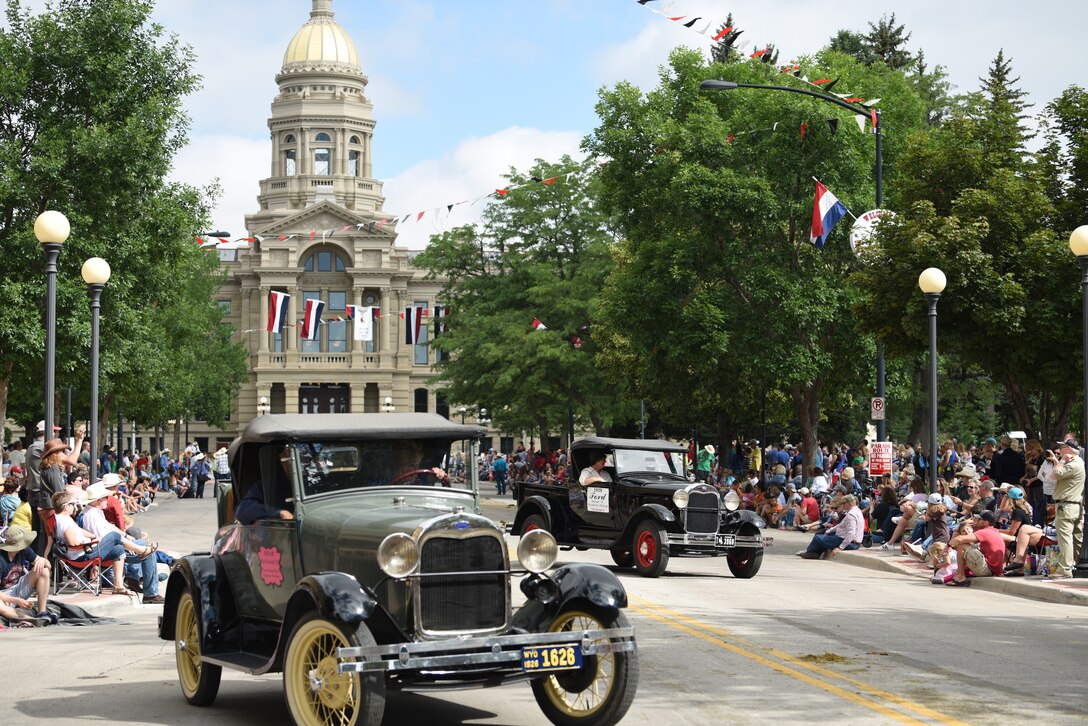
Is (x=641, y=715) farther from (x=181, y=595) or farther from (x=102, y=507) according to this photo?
(x=102, y=507)

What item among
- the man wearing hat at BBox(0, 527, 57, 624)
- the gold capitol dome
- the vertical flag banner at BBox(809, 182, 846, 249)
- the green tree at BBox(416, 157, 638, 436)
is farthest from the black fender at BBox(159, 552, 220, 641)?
the gold capitol dome

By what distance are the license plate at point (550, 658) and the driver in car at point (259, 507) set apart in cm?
220

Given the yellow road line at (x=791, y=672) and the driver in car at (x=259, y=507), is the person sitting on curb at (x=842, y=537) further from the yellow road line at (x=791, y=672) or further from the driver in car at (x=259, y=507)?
the driver in car at (x=259, y=507)

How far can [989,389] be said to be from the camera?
55.2 meters

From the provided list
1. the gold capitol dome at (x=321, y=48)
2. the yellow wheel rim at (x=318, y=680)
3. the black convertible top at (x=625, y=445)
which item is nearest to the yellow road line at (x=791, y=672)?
the yellow wheel rim at (x=318, y=680)

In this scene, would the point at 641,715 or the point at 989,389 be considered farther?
the point at 989,389

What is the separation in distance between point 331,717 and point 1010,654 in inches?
264

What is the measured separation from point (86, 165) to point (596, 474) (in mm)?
13503

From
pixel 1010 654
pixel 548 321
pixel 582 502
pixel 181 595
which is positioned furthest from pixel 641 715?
pixel 548 321

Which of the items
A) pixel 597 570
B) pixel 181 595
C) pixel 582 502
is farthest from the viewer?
pixel 582 502

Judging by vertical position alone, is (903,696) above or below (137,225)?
below

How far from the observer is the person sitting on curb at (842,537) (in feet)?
83.3

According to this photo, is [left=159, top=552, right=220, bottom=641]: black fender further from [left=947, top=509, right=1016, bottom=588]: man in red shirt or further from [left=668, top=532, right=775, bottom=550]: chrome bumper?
[left=947, top=509, right=1016, bottom=588]: man in red shirt

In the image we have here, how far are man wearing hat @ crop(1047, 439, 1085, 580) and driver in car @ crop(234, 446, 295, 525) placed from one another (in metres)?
12.8
